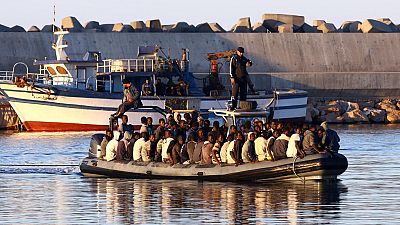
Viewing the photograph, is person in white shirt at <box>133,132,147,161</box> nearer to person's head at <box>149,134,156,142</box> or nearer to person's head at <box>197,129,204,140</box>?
person's head at <box>149,134,156,142</box>

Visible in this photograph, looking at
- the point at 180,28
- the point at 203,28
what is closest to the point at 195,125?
the point at 180,28

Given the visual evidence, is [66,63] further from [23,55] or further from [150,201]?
[150,201]

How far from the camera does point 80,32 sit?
254 feet

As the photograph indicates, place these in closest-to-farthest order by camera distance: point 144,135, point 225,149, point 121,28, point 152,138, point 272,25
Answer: point 225,149 < point 152,138 < point 144,135 < point 121,28 < point 272,25

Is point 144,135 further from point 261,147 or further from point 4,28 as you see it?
point 4,28

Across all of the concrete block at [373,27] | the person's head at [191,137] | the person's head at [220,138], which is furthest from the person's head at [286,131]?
the concrete block at [373,27]

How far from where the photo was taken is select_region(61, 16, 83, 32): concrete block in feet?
262

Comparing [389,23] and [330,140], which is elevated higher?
[389,23]

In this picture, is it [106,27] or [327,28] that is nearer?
[106,27]

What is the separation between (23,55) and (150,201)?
44335mm

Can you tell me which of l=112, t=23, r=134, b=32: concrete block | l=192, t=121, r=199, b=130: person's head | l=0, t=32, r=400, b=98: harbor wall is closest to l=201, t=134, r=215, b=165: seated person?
l=192, t=121, r=199, b=130: person's head

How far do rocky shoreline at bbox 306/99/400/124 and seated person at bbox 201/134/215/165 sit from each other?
36466 millimetres

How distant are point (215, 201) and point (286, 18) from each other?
55170mm

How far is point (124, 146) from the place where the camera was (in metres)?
37.3
